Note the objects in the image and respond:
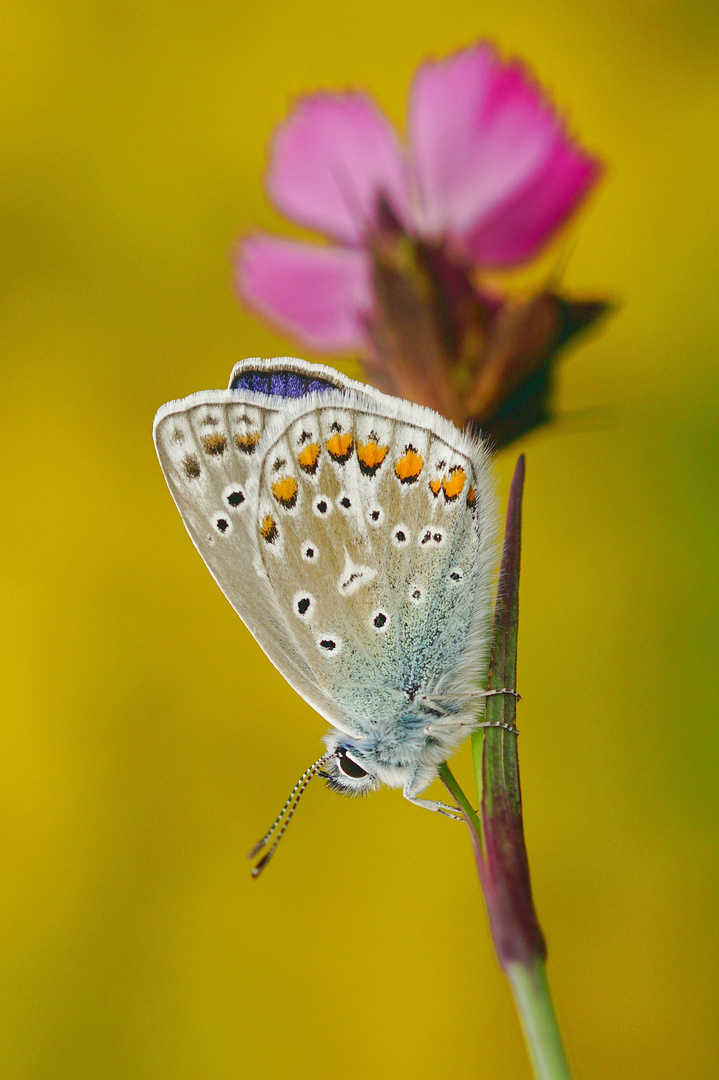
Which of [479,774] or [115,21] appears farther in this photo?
[115,21]

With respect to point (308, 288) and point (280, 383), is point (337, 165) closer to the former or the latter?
point (308, 288)

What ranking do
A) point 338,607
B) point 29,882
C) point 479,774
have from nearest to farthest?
point 479,774
point 338,607
point 29,882

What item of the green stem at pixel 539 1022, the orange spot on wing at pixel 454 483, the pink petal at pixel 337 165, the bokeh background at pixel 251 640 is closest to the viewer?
the green stem at pixel 539 1022

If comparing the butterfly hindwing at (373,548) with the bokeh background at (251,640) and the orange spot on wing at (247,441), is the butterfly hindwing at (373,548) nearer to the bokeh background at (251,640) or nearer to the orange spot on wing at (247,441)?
the orange spot on wing at (247,441)

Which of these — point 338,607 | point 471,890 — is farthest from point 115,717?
point 338,607

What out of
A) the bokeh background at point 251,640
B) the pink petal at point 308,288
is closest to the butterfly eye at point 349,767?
the pink petal at point 308,288

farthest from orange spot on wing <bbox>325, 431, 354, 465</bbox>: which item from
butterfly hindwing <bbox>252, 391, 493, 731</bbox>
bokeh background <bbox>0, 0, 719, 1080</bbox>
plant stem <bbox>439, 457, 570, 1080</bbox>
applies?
bokeh background <bbox>0, 0, 719, 1080</bbox>

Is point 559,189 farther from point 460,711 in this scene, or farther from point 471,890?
point 471,890
